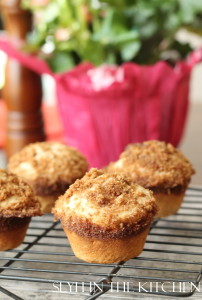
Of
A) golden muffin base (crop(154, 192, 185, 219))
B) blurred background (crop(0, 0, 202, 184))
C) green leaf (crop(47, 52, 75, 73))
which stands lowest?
golden muffin base (crop(154, 192, 185, 219))

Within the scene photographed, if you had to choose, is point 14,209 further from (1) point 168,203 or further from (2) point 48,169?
(1) point 168,203

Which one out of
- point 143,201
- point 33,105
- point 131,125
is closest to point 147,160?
point 143,201

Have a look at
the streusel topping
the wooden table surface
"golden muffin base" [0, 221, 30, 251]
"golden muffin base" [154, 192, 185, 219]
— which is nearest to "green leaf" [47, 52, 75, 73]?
the wooden table surface

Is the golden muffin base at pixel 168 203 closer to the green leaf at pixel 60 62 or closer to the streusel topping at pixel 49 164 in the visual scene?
the streusel topping at pixel 49 164

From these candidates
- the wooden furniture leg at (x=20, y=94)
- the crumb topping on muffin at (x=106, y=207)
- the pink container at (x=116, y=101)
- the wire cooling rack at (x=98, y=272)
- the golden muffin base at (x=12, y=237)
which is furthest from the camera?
the wooden furniture leg at (x=20, y=94)

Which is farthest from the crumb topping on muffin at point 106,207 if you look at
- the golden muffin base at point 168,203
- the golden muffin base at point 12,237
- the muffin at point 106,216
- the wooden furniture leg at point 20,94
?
the wooden furniture leg at point 20,94

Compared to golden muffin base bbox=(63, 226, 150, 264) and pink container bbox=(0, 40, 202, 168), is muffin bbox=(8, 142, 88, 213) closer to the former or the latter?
golden muffin base bbox=(63, 226, 150, 264)

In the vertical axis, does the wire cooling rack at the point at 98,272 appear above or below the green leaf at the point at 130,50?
below
